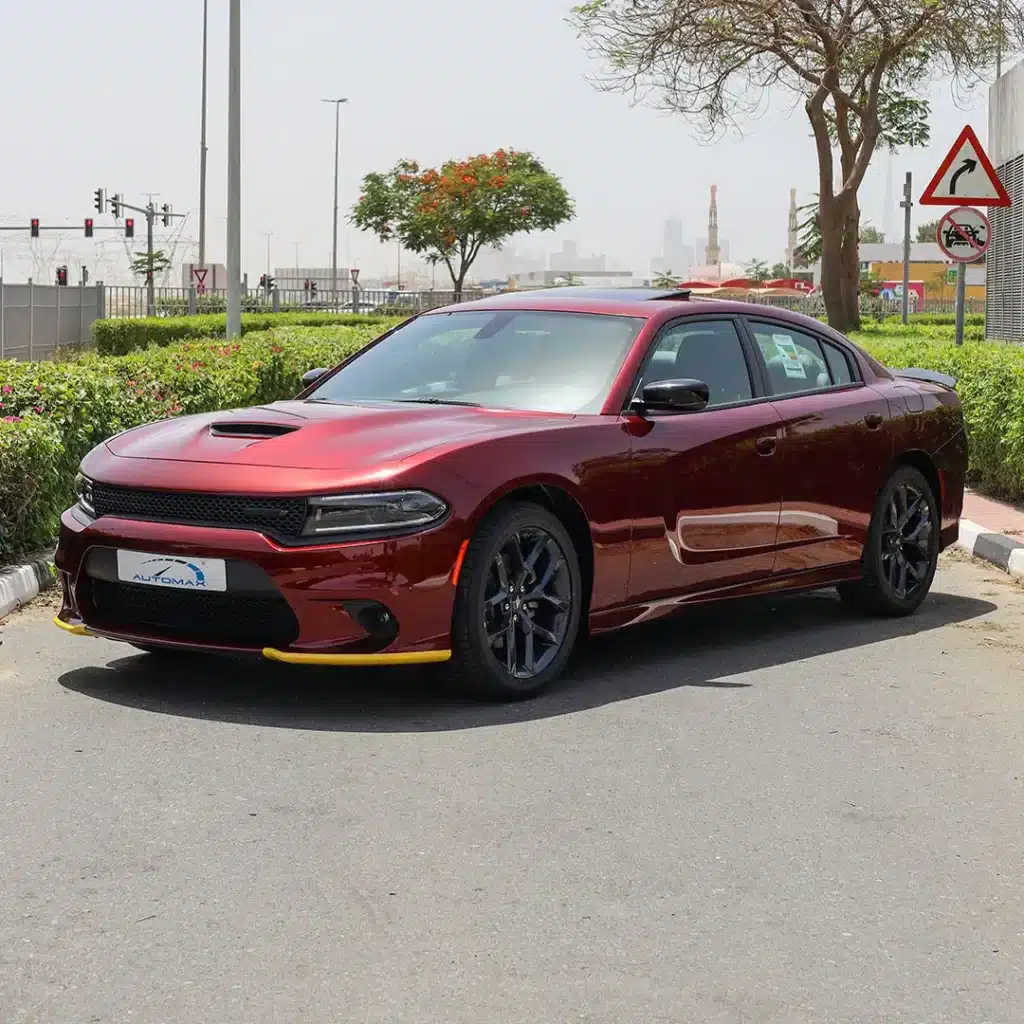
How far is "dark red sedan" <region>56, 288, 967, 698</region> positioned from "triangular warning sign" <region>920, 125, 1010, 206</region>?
7733 millimetres

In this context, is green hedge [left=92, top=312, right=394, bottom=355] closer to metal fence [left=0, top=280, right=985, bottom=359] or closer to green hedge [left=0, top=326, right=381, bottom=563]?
metal fence [left=0, top=280, right=985, bottom=359]

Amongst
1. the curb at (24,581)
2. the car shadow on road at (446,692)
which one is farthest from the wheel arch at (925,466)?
the curb at (24,581)

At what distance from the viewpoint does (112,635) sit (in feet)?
22.5

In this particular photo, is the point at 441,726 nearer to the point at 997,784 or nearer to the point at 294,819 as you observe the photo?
the point at 294,819

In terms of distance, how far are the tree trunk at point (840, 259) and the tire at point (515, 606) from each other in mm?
31545

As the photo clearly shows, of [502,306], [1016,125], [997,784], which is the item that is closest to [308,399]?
[502,306]

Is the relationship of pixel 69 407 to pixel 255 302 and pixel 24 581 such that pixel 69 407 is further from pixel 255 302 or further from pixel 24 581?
pixel 255 302

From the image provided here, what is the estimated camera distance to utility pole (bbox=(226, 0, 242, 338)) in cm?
2666

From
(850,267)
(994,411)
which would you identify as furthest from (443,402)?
(850,267)

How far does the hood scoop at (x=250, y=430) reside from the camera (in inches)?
269

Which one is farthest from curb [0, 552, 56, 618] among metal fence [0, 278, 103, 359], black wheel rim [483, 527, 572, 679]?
metal fence [0, 278, 103, 359]

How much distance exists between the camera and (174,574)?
6535mm

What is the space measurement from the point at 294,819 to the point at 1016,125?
28.2 meters

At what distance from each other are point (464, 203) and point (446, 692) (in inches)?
2788
